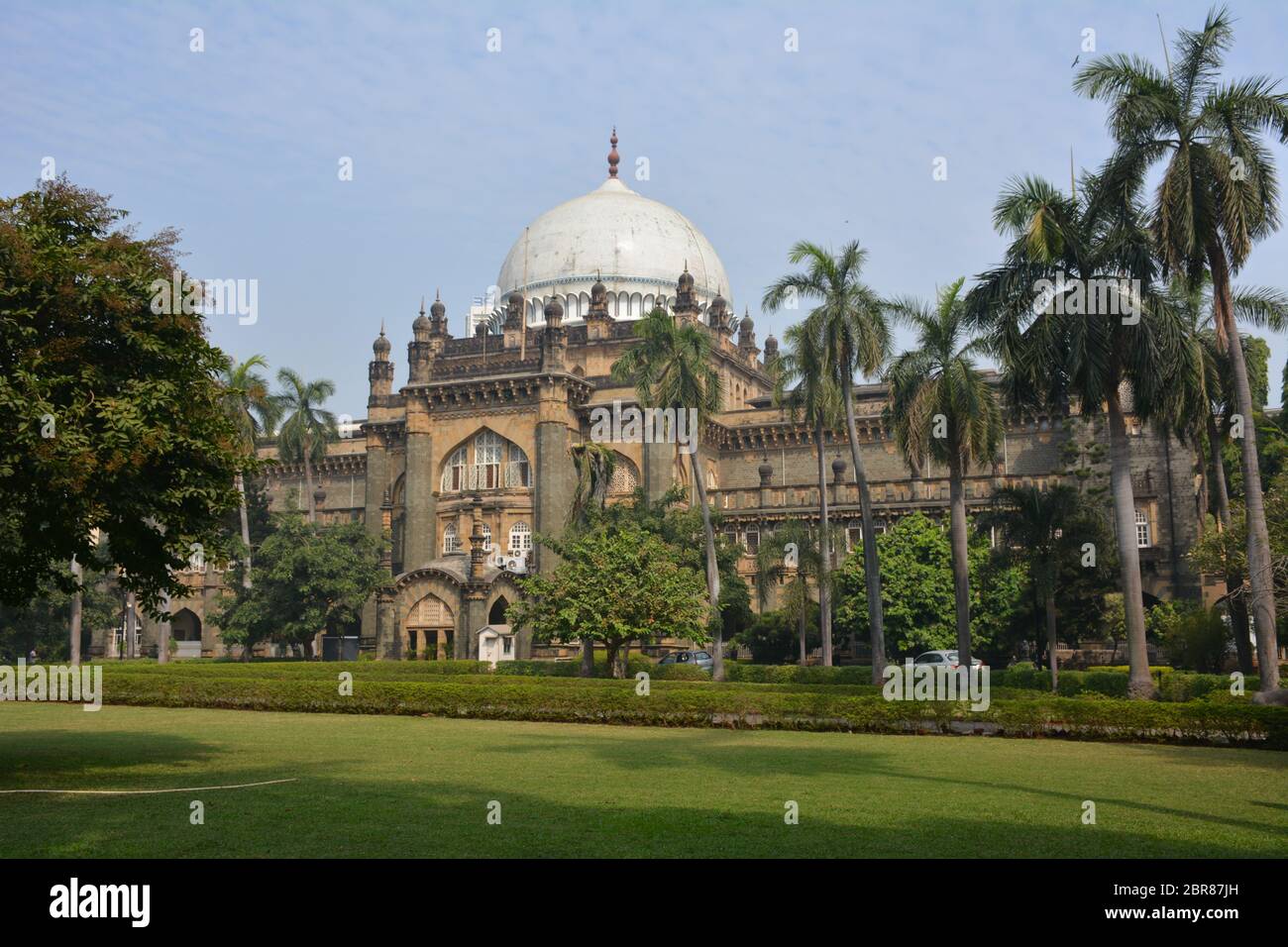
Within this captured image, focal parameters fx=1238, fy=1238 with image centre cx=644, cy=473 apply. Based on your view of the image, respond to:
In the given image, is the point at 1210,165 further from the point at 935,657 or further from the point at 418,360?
the point at 418,360

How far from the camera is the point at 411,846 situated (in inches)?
448

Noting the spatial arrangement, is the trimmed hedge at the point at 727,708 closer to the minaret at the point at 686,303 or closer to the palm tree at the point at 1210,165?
the palm tree at the point at 1210,165

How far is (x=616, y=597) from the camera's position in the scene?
3756cm

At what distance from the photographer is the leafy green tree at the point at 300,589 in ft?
176

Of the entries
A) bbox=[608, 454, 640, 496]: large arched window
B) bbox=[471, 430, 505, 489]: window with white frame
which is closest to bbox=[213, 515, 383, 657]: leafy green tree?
bbox=[471, 430, 505, 489]: window with white frame

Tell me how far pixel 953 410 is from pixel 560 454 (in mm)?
26217

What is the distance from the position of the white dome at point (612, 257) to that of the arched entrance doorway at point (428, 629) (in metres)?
19.9

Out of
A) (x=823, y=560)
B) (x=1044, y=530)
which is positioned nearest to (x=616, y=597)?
(x=823, y=560)

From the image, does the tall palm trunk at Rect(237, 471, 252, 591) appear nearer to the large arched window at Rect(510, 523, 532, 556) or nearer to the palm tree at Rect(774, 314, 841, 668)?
the large arched window at Rect(510, 523, 532, 556)

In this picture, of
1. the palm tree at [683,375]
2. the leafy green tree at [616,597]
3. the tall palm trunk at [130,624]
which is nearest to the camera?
the leafy green tree at [616,597]

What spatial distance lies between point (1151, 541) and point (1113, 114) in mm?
26978

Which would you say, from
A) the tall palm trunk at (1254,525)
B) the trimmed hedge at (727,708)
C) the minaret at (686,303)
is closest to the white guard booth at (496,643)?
the minaret at (686,303)
